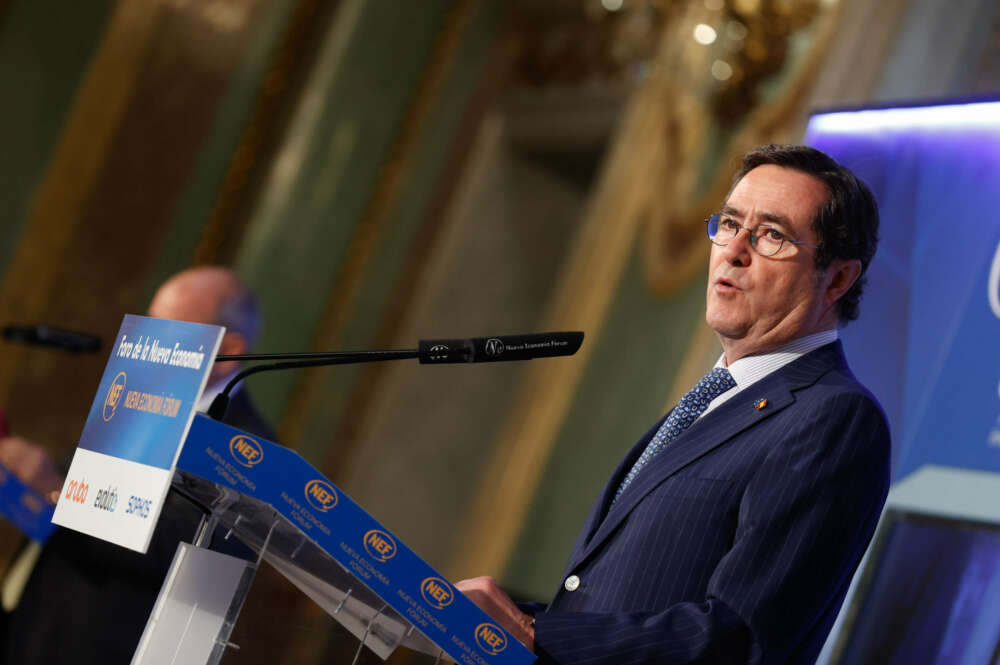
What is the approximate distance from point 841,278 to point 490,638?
0.93 meters

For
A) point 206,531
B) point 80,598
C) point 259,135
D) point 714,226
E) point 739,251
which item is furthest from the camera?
point 259,135

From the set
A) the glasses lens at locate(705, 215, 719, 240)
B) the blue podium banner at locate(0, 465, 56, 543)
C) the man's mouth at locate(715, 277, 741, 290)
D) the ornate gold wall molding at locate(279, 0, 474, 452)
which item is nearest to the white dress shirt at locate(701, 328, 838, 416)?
the man's mouth at locate(715, 277, 741, 290)

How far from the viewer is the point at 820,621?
1.84 m

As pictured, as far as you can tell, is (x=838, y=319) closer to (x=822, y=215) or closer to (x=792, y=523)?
(x=822, y=215)

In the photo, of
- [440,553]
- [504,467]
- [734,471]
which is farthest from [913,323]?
[440,553]

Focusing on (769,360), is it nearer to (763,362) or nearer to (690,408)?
(763,362)

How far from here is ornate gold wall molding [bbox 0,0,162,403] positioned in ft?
19.9

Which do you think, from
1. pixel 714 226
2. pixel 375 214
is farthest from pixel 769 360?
pixel 375 214

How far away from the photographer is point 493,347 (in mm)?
1865

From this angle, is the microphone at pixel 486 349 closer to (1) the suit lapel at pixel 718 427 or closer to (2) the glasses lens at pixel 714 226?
(1) the suit lapel at pixel 718 427

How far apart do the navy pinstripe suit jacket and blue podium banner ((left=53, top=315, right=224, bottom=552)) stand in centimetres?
55

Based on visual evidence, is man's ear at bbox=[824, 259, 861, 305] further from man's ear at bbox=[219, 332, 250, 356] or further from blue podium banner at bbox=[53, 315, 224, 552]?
man's ear at bbox=[219, 332, 250, 356]

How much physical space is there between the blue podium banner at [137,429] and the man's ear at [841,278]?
1.06m

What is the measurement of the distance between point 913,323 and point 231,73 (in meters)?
4.84
